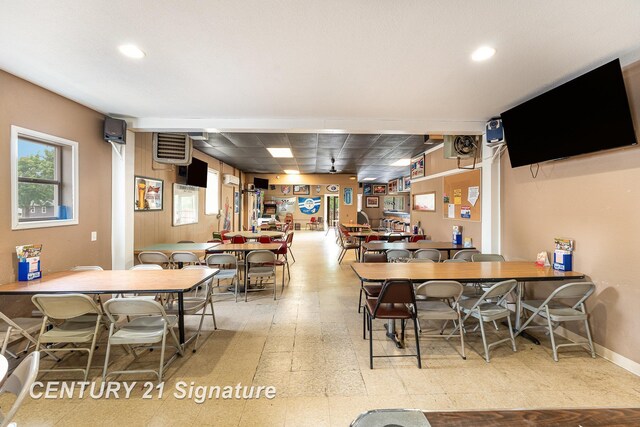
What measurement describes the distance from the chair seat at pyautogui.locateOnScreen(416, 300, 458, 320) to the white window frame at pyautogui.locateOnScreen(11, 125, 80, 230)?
399 centimetres

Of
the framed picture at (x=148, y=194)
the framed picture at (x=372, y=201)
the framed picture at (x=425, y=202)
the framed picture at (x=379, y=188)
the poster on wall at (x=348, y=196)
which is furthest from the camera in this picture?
the framed picture at (x=372, y=201)

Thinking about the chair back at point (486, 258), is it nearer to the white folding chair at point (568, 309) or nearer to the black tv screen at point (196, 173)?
the white folding chair at point (568, 309)

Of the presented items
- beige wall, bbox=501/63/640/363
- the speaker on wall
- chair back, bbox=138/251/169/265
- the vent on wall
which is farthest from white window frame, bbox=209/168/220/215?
beige wall, bbox=501/63/640/363

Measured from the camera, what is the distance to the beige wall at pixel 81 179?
8.91ft

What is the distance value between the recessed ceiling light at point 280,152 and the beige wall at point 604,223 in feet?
17.4

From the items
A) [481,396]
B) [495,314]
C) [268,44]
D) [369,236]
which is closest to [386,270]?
[495,314]

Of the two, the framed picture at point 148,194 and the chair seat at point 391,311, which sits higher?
the framed picture at point 148,194

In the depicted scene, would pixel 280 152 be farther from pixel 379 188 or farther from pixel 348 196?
pixel 379 188

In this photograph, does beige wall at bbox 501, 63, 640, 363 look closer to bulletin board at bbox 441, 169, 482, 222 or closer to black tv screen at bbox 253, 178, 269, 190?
bulletin board at bbox 441, 169, 482, 222

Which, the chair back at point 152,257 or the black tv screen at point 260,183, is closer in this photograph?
the chair back at point 152,257

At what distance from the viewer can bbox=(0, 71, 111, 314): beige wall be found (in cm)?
271

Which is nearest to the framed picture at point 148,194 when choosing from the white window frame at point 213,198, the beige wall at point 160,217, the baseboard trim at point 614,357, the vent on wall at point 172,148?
the beige wall at point 160,217

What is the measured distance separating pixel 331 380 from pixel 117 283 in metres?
2.12

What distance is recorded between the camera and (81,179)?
3.60 metres
